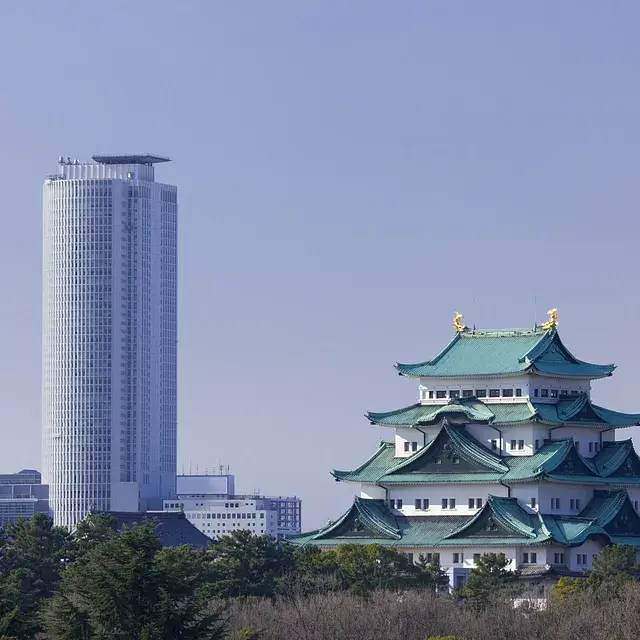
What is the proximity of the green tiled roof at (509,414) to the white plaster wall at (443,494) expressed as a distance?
13.8 ft

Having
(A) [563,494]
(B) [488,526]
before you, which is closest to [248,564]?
(B) [488,526]

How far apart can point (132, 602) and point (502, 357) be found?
2636 inches

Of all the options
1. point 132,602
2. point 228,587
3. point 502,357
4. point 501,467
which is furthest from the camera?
point 502,357

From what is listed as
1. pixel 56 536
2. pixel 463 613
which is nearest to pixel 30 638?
pixel 463 613

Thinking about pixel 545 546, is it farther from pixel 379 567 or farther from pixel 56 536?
pixel 56 536

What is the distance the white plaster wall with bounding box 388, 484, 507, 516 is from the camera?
144m

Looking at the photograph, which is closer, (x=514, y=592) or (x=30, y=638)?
(x=30, y=638)

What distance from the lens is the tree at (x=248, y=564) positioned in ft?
407

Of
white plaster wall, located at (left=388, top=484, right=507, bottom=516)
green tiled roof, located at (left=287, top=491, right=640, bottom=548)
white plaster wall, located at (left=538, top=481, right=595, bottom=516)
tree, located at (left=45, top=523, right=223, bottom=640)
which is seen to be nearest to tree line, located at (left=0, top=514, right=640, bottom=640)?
tree, located at (left=45, top=523, right=223, bottom=640)

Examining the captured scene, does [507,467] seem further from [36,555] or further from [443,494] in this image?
[36,555]

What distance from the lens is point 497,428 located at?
14562 centimetres

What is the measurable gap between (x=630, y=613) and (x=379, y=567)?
92.1 feet

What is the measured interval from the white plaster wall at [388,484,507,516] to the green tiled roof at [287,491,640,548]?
0.51m

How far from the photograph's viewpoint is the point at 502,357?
149 m
